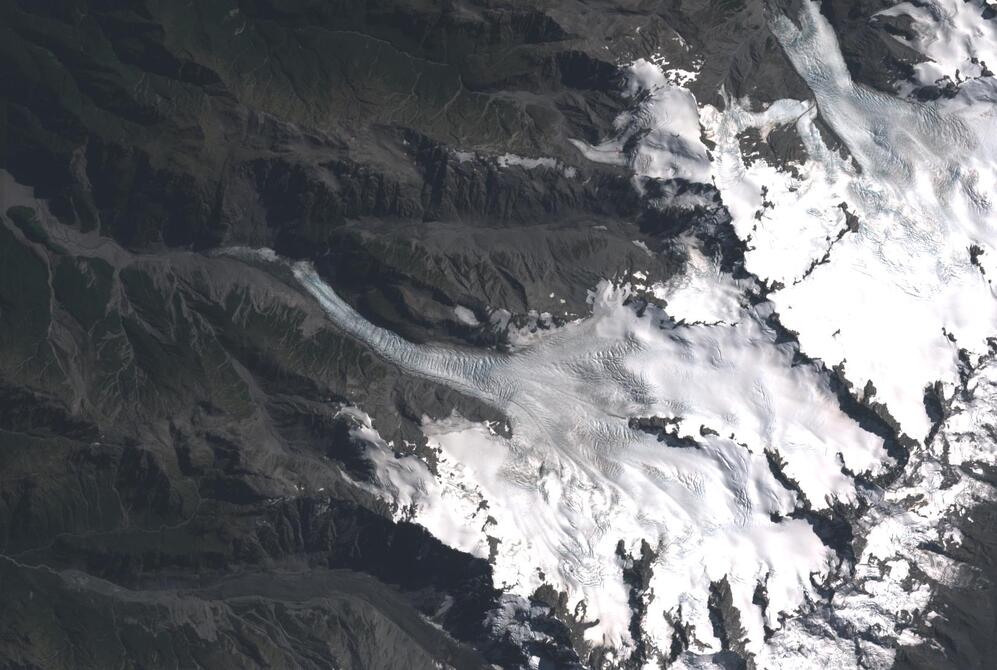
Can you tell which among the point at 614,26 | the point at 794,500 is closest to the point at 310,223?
the point at 614,26

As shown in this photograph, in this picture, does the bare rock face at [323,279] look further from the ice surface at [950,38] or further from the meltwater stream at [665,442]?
the ice surface at [950,38]

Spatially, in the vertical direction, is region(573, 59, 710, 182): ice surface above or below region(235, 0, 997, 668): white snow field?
above

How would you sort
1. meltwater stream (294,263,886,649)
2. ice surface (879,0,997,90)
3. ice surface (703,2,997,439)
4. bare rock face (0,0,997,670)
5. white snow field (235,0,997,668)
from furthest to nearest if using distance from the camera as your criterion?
ice surface (879,0,997,90)
ice surface (703,2,997,439)
meltwater stream (294,263,886,649)
white snow field (235,0,997,668)
bare rock face (0,0,997,670)

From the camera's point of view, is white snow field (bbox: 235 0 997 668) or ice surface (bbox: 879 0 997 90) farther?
ice surface (bbox: 879 0 997 90)

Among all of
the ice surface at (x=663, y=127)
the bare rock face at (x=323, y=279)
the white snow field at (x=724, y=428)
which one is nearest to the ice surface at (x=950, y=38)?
the white snow field at (x=724, y=428)

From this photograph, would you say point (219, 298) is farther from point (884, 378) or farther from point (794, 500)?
point (884, 378)

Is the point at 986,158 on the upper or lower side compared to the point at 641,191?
upper

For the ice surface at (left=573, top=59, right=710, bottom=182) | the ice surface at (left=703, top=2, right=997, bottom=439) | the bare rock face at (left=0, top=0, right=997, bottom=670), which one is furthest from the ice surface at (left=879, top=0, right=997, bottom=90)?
the ice surface at (left=573, top=59, right=710, bottom=182)

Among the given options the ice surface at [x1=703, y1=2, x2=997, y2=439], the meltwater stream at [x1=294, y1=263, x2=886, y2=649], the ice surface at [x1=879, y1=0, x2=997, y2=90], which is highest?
the ice surface at [x1=879, y1=0, x2=997, y2=90]

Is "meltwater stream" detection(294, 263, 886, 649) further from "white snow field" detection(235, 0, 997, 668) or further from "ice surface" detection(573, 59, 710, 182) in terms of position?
"ice surface" detection(573, 59, 710, 182)
